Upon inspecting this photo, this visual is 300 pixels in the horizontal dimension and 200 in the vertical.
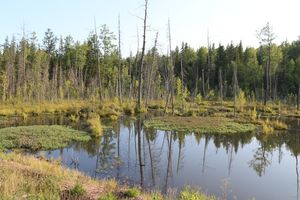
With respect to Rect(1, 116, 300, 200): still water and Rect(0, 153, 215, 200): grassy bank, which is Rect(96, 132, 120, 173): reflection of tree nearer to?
Rect(1, 116, 300, 200): still water

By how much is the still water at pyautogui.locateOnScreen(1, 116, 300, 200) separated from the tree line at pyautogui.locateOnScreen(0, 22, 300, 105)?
22.2m

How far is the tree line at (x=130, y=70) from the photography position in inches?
1937

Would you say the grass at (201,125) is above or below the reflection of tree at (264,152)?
above

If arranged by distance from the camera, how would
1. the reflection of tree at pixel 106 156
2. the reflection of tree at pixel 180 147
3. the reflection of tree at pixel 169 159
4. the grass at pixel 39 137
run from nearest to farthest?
the reflection of tree at pixel 169 159
the reflection of tree at pixel 106 156
the reflection of tree at pixel 180 147
the grass at pixel 39 137

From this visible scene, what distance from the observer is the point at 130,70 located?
51719 millimetres

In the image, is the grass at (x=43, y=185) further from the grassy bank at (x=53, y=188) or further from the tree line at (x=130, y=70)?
the tree line at (x=130, y=70)

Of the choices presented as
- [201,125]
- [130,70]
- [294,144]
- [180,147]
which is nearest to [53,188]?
[180,147]

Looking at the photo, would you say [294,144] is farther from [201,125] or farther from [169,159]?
[169,159]

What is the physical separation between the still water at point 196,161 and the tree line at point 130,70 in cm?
2222

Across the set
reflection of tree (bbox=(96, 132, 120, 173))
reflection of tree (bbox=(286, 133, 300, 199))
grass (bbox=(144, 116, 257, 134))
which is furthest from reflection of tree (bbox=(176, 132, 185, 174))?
reflection of tree (bbox=(286, 133, 300, 199))

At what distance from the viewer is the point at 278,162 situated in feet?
53.6

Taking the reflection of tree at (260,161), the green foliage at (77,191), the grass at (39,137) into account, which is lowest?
A: the reflection of tree at (260,161)

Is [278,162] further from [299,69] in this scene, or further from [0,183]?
[299,69]

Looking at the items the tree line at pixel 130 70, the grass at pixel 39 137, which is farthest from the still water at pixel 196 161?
the tree line at pixel 130 70
